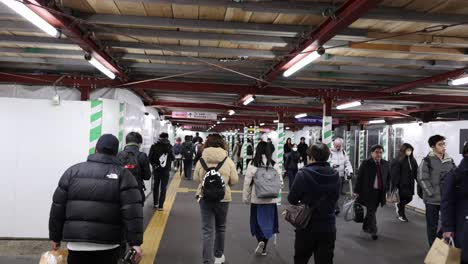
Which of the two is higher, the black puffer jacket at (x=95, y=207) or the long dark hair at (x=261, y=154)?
the long dark hair at (x=261, y=154)

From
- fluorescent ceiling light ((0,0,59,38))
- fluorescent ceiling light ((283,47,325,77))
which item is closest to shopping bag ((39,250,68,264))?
fluorescent ceiling light ((0,0,59,38))

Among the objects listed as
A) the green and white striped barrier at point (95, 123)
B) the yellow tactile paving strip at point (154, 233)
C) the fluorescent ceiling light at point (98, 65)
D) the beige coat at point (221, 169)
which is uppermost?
the fluorescent ceiling light at point (98, 65)

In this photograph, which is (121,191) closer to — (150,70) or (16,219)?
(16,219)

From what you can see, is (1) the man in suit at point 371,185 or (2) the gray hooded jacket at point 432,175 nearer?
(2) the gray hooded jacket at point 432,175

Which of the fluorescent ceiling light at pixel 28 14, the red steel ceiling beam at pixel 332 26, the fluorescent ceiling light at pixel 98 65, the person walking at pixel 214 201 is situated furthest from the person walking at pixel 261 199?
the fluorescent ceiling light at pixel 28 14

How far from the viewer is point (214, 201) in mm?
4992

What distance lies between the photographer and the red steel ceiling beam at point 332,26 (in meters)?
3.74

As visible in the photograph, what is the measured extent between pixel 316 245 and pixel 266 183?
6.15 feet

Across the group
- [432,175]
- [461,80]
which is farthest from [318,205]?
[461,80]

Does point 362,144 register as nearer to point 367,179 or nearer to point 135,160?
point 367,179

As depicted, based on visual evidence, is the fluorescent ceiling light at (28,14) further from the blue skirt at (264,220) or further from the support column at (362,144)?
the support column at (362,144)

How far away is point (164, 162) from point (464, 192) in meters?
6.57

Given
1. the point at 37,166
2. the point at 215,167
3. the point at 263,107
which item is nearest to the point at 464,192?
the point at 215,167

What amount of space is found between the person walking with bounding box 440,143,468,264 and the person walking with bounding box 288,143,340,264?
1.03 m
